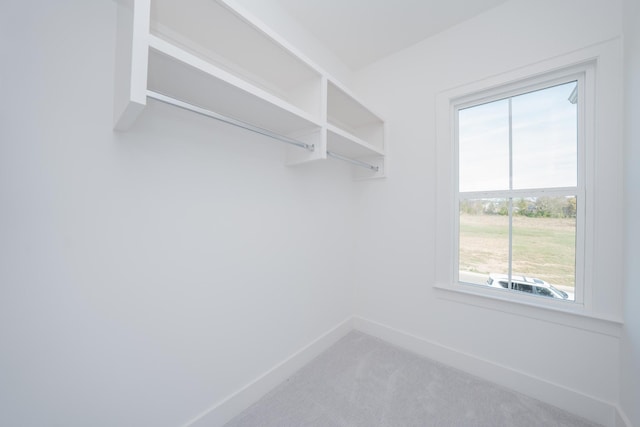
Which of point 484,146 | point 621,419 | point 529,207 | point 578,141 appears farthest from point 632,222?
point 621,419

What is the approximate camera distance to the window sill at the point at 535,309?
137 cm

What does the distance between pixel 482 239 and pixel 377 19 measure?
1.91m

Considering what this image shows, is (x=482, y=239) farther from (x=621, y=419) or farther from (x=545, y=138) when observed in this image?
(x=621, y=419)

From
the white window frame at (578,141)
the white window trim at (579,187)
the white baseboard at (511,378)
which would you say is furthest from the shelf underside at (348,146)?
the white baseboard at (511,378)

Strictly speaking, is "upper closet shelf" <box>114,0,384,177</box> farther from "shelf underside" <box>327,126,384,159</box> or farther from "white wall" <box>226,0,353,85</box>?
"white wall" <box>226,0,353,85</box>

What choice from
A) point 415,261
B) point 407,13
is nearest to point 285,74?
point 407,13

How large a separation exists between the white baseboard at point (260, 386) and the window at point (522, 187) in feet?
4.36

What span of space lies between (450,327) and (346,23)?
2591 millimetres

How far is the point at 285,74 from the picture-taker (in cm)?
149

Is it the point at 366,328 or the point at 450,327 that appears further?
the point at 366,328

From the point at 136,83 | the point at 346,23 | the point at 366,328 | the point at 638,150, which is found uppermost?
the point at 346,23

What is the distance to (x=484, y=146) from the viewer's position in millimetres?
1856

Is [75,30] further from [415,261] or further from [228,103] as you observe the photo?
[415,261]

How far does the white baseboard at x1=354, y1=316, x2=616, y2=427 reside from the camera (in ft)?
4.53
